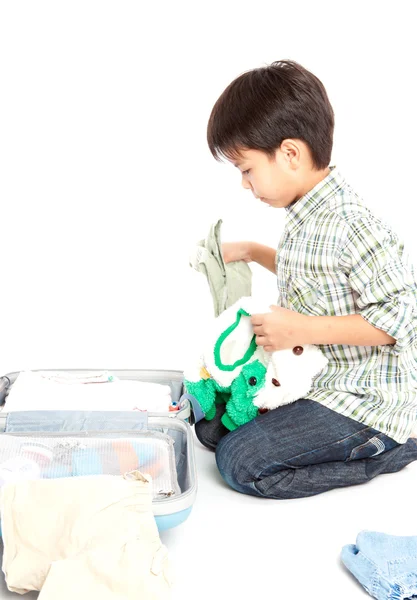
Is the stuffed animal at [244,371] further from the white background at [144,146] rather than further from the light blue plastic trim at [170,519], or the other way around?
the white background at [144,146]

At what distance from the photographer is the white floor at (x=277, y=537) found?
46.9 inches

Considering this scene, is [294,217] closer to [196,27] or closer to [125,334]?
[125,334]

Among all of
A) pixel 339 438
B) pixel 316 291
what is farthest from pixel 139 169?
pixel 339 438

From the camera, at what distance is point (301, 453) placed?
1521 millimetres

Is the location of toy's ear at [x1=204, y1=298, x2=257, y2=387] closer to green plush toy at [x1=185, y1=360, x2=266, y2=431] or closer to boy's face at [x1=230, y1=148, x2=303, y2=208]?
green plush toy at [x1=185, y1=360, x2=266, y2=431]

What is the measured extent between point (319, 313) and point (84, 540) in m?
0.69

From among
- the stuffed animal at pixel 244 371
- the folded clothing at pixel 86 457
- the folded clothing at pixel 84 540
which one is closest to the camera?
the folded clothing at pixel 84 540

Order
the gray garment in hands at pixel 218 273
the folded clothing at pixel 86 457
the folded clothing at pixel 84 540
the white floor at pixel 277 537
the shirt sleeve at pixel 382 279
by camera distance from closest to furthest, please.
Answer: the folded clothing at pixel 84 540 → the white floor at pixel 277 537 → the folded clothing at pixel 86 457 → the shirt sleeve at pixel 382 279 → the gray garment in hands at pixel 218 273

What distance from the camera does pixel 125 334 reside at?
2430 millimetres

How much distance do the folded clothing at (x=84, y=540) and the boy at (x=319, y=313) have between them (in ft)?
1.31

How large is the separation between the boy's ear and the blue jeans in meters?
0.49

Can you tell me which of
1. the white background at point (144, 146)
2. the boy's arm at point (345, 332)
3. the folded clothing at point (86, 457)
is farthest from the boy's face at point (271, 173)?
the white background at point (144, 146)

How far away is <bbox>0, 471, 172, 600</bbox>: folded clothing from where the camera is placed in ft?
3.49

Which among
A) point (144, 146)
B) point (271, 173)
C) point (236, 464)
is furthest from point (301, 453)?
point (144, 146)
